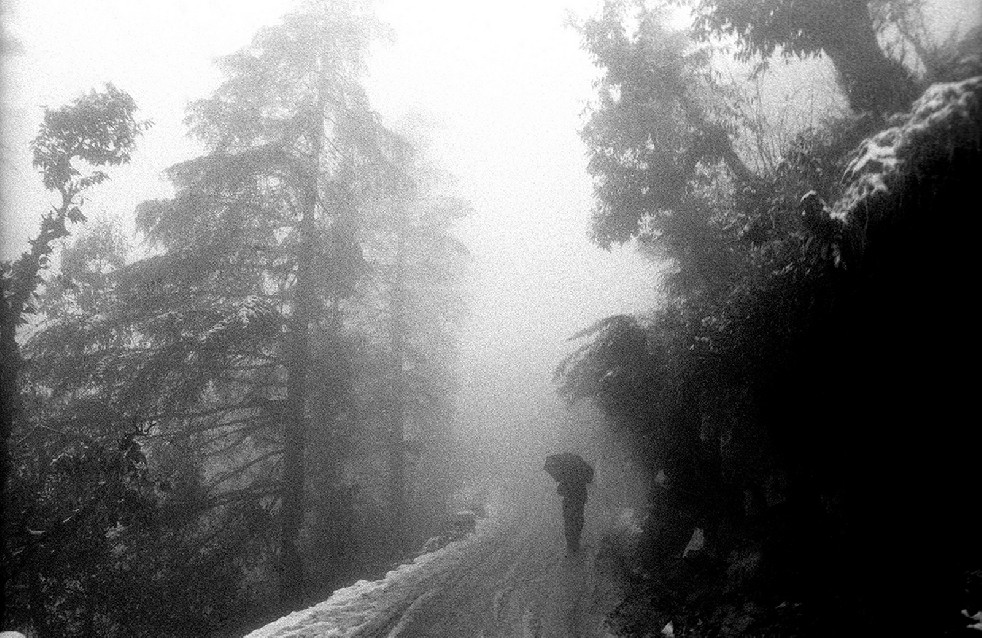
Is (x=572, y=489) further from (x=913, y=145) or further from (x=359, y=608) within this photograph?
(x=913, y=145)

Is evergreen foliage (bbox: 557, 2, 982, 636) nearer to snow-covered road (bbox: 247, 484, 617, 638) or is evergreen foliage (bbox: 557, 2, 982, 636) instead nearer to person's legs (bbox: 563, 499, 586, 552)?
snow-covered road (bbox: 247, 484, 617, 638)

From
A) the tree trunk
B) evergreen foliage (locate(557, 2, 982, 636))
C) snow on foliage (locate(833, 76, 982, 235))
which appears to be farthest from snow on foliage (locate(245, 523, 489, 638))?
snow on foliage (locate(833, 76, 982, 235))

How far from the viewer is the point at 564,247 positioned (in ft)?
374

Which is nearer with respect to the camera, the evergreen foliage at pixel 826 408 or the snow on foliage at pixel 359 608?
the evergreen foliage at pixel 826 408

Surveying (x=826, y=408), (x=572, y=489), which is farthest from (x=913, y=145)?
(x=572, y=489)

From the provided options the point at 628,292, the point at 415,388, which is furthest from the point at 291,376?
the point at 628,292

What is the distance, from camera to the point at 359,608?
22.7 ft

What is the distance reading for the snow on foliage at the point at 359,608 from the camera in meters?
5.91

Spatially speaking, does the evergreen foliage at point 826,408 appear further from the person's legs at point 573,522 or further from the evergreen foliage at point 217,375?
the evergreen foliage at point 217,375

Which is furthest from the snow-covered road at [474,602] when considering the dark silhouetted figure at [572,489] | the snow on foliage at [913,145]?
the snow on foliage at [913,145]

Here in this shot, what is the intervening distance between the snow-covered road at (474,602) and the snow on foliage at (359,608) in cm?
1

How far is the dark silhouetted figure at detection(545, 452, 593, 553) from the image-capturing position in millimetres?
9523

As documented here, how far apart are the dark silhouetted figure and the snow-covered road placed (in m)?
0.42

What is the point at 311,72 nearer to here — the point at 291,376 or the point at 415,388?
the point at 291,376
